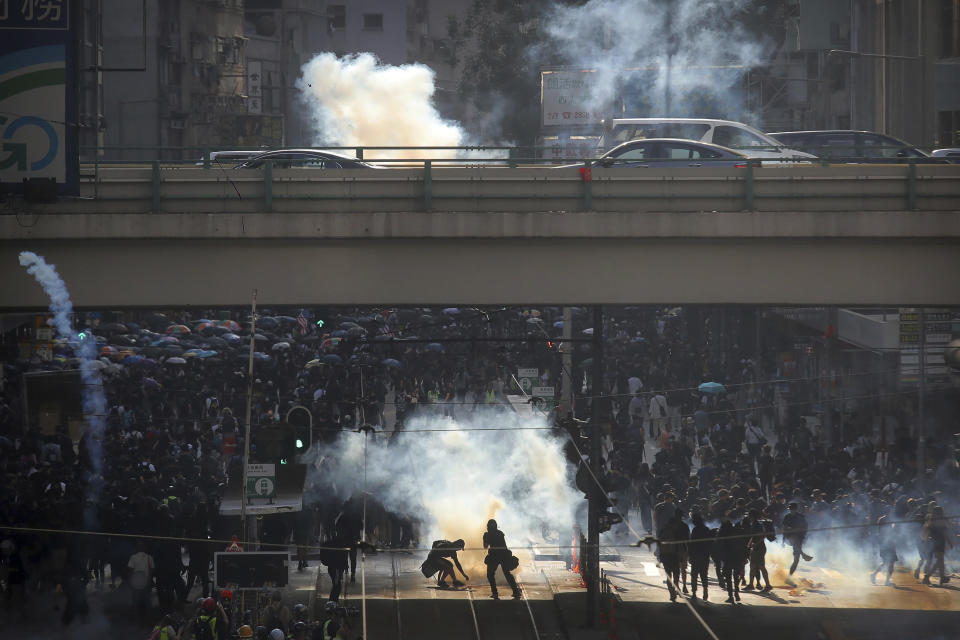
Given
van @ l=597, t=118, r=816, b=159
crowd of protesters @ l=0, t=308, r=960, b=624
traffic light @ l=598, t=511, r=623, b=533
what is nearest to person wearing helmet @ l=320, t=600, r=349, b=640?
crowd of protesters @ l=0, t=308, r=960, b=624

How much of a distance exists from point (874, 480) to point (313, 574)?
351 inches

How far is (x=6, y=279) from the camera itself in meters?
15.8

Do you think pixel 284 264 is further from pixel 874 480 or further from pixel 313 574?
pixel 874 480

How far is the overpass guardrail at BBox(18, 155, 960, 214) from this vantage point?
16312 mm

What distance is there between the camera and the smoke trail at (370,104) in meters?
77.2

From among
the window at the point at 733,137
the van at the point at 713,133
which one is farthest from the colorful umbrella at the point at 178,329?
the window at the point at 733,137

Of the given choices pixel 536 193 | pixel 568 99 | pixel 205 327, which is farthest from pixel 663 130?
pixel 568 99

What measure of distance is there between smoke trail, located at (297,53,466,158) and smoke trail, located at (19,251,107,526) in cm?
4388

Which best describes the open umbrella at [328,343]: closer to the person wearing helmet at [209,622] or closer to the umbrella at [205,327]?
the umbrella at [205,327]

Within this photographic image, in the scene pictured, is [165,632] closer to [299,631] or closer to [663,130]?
[299,631]

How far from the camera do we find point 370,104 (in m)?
80.7

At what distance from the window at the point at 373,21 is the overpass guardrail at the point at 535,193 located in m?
72.3

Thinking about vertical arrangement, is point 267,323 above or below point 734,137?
below

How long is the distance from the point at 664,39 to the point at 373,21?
32.8m
